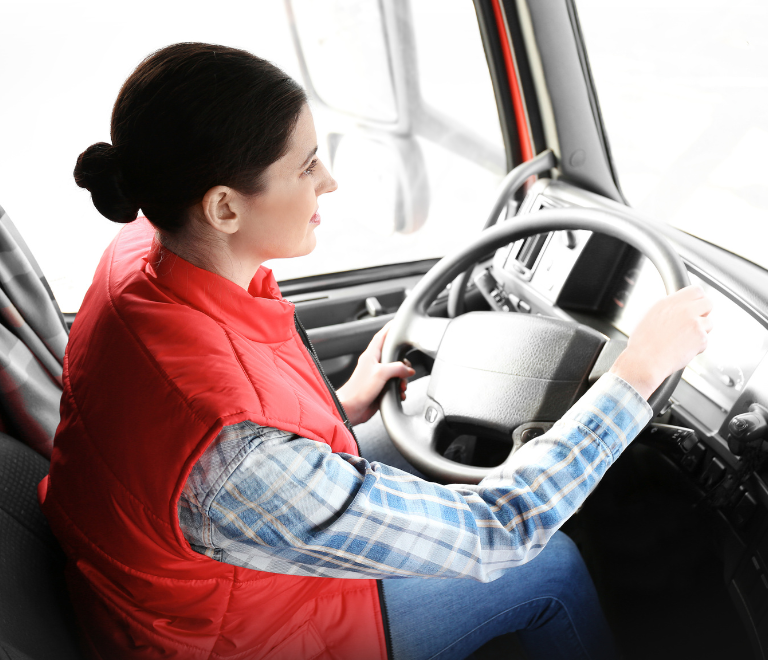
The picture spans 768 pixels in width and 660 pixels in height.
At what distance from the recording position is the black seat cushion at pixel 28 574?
645 mm

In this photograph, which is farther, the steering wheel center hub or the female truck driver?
the steering wheel center hub

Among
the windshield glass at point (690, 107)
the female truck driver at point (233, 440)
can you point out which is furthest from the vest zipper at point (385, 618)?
the windshield glass at point (690, 107)

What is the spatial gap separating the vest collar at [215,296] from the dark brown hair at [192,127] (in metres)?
0.05

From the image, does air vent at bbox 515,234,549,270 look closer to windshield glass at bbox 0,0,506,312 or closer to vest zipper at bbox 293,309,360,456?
windshield glass at bbox 0,0,506,312

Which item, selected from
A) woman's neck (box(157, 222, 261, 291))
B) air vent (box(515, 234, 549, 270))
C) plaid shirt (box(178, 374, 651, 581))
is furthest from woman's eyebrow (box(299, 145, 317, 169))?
air vent (box(515, 234, 549, 270))

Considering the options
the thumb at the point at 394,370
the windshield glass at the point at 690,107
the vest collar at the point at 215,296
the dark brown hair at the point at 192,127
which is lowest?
the thumb at the point at 394,370

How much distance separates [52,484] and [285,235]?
0.42m

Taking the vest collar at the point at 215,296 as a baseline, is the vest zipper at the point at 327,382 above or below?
below

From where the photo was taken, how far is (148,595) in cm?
71

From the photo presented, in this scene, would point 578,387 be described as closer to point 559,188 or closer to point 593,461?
point 593,461

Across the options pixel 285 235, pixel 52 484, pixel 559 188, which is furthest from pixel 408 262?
pixel 52 484

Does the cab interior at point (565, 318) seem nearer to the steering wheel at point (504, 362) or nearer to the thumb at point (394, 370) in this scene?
the steering wheel at point (504, 362)

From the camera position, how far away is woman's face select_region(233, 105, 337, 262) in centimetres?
74

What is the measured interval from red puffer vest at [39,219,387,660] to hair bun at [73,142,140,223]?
7 cm
